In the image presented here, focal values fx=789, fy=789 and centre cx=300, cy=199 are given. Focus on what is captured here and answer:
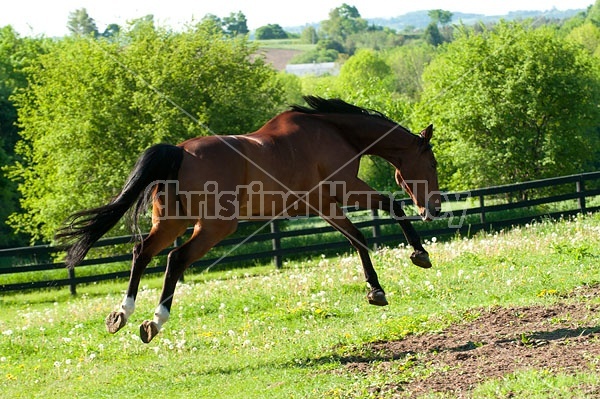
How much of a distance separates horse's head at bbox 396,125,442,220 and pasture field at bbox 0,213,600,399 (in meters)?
1.25

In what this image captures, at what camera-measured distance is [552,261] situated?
1128cm

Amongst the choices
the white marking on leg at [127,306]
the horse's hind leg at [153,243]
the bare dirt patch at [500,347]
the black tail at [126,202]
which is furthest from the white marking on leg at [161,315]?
the bare dirt patch at [500,347]

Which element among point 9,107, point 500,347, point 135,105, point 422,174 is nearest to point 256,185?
point 422,174

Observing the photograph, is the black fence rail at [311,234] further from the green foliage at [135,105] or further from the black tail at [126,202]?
the green foliage at [135,105]

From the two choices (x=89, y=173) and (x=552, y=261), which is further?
(x=89, y=173)

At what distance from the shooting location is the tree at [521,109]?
106ft

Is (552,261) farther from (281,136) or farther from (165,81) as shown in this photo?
(165,81)

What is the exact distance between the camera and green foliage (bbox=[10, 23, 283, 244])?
2922 centimetres

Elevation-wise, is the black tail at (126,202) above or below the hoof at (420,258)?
above

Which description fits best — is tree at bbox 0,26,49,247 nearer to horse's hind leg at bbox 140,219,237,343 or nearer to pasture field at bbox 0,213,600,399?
pasture field at bbox 0,213,600,399

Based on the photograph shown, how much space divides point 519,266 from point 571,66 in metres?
24.1

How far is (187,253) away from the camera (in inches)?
299

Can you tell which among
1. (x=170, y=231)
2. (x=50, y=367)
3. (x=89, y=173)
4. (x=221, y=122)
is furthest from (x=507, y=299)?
(x=89, y=173)

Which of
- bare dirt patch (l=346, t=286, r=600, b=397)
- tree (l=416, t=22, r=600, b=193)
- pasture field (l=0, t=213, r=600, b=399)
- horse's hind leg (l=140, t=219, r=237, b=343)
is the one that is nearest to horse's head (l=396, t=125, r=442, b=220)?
pasture field (l=0, t=213, r=600, b=399)
